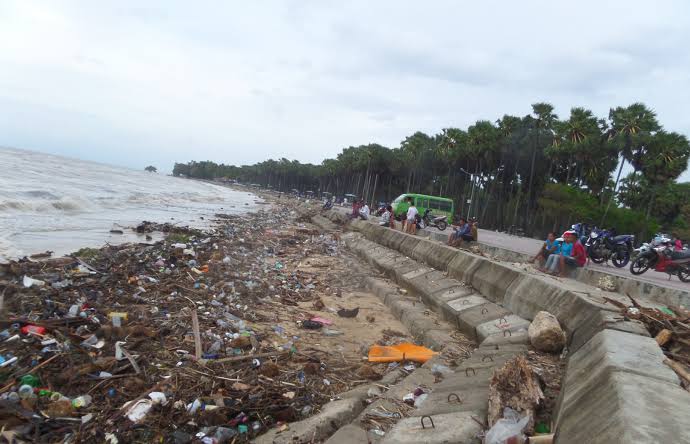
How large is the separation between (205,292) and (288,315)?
1.47 m

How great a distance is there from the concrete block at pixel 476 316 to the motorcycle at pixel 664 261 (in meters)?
6.19

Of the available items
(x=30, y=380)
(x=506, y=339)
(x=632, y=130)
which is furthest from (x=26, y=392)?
(x=632, y=130)

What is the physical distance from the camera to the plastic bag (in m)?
2.62

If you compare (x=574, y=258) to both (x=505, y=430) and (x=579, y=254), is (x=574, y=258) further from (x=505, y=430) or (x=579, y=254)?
(x=505, y=430)

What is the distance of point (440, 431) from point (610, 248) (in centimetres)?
1101

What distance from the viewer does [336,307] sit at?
759 centimetres

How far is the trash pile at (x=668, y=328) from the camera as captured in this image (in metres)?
3.66

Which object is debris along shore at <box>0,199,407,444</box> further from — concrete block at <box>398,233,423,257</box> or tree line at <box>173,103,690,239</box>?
tree line at <box>173,103,690,239</box>

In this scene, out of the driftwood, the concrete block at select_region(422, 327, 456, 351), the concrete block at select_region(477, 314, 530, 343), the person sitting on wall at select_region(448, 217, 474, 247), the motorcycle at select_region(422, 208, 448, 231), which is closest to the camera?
the driftwood

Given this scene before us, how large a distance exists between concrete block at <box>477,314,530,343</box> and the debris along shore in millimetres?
1154

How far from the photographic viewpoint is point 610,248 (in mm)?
11625

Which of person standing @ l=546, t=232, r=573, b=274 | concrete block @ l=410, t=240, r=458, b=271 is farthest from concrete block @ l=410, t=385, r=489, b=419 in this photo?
concrete block @ l=410, t=240, r=458, b=271

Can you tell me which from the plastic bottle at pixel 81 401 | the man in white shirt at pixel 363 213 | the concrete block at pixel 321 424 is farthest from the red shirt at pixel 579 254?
the man in white shirt at pixel 363 213

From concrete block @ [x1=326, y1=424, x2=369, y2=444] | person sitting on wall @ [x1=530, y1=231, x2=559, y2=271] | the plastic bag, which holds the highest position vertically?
person sitting on wall @ [x1=530, y1=231, x2=559, y2=271]
